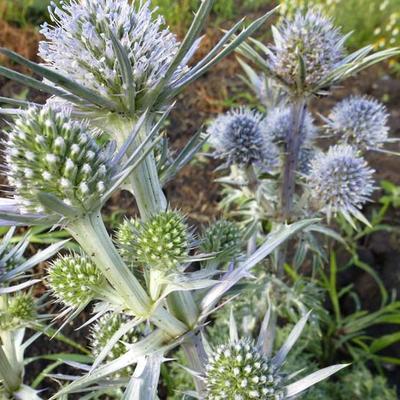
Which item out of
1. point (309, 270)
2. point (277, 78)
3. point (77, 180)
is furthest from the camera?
point (309, 270)

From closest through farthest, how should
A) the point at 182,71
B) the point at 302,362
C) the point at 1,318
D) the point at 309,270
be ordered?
the point at 182,71 → the point at 1,318 → the point at 302,362 → the point at 309,270

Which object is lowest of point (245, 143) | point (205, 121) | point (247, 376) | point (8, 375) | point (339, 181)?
point (247, 376)

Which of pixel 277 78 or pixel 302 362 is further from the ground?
pixel 277 78

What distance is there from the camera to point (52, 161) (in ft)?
2.37

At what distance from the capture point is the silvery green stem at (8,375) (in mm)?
1098

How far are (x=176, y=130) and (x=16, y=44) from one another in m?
1.57

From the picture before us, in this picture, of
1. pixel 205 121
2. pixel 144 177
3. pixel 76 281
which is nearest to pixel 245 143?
pixel 144 177

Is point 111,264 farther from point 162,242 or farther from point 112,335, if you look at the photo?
point 112,335

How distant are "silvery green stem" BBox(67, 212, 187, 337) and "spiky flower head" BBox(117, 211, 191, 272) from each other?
5 cm

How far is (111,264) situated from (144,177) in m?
0.18

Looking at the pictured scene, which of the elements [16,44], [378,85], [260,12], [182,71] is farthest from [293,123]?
[260,12]

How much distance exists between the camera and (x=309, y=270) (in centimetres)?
253

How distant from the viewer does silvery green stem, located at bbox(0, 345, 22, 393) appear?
1.10 meters

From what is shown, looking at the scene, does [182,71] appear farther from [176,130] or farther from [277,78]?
[176,130]
